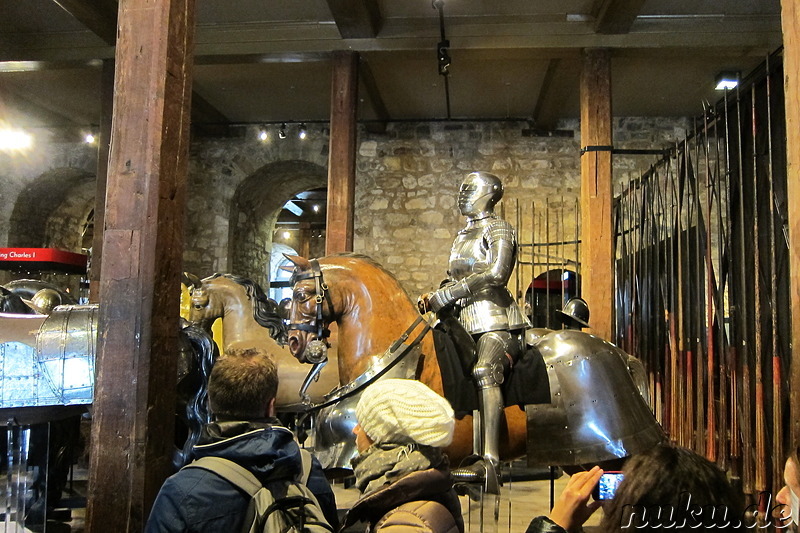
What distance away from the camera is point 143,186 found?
207 centimetres

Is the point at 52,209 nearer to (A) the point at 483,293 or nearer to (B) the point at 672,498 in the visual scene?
(A) the point at 483,293

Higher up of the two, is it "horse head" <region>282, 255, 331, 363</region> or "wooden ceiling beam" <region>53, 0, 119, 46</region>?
"wooden ceiling beam" <region>53, 0, 119, 46</region>

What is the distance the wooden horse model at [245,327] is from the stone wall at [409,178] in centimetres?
387

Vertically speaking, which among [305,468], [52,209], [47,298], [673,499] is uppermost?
[52,209]

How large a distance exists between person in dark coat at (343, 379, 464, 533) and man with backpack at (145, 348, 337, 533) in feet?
0.54

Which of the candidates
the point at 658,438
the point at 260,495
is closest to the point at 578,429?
the point at 658,438

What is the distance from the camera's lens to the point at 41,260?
29.1 feet

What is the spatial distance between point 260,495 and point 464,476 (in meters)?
1.47

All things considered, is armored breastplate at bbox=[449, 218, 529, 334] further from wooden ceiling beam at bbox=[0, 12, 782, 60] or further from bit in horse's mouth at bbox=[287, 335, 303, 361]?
wooden ceiling beam at bbox=[0, 12, 782, 60]

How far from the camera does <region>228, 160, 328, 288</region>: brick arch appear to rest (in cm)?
957

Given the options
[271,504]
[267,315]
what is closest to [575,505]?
[271,504]

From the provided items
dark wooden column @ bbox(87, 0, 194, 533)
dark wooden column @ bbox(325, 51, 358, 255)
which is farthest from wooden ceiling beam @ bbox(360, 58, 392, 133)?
dark wooden column @ bbox(87, 0, 194, 533)

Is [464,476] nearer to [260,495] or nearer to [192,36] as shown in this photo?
[260,495]

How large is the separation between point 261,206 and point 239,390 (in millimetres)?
9471
